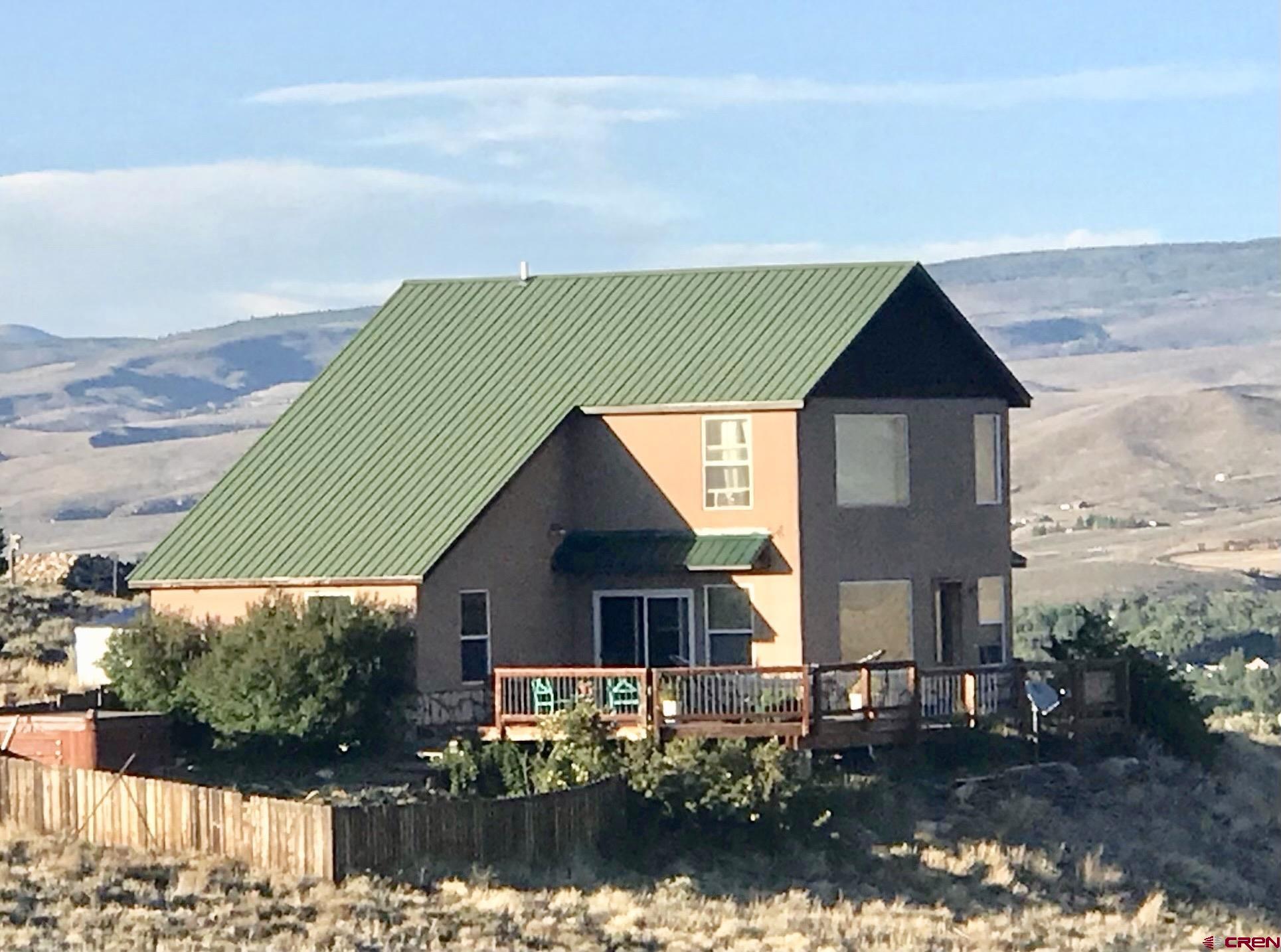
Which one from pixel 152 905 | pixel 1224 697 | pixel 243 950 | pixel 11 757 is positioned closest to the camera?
pixel 243 950

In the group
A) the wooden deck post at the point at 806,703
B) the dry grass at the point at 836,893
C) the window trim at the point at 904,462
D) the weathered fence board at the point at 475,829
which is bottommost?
the dry grass at the point at 836,893

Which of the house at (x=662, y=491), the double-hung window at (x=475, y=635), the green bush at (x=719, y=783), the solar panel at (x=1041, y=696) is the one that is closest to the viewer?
the green bush at (x=719, y=783)

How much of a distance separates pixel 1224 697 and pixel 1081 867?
34.6 metres

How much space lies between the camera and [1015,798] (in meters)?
42.3

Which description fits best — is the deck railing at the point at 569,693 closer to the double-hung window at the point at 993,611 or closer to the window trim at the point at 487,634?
the window trim at the point at 487,634

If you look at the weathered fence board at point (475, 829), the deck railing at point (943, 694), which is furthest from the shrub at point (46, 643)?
the weathered fence board at point (475, 829)

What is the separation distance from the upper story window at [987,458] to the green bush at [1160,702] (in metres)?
2.74

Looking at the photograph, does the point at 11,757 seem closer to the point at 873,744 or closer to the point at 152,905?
the point at 152,905

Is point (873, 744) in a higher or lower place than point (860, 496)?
lower

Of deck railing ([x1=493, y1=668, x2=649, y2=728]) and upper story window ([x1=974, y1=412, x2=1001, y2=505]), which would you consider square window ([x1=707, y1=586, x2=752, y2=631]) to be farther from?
upper story window ([x1=974, y1=412, x2=1001, y2=505])

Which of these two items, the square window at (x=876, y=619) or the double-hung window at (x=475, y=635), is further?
the square window at (x=876, y=619)

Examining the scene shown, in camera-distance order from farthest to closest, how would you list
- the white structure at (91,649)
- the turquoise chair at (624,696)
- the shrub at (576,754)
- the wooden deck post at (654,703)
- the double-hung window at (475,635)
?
the white structure at (91,649) < the double-hung window at (475,635) < the turquoise chair at (624,696) < the wooden deck post at (654,703) < the shrub at (576,754)

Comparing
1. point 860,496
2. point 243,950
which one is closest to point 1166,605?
point 860,496

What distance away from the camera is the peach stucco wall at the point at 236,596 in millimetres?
42438
